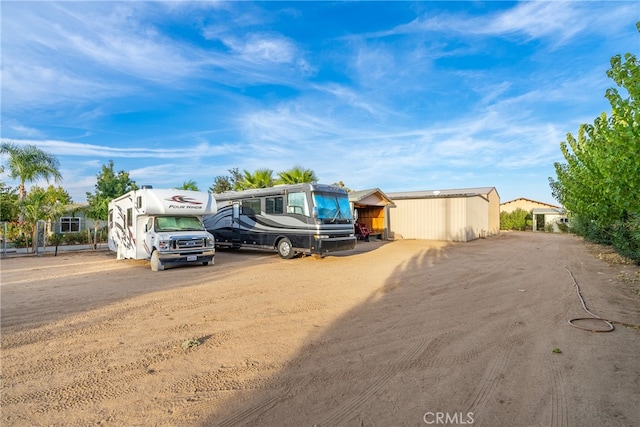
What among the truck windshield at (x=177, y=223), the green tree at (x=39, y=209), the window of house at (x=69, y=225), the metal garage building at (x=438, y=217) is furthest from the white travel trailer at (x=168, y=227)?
the window of house at (x=69, y=225)

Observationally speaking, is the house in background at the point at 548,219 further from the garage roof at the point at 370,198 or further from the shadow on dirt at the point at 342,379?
the shadow on dirt at the point at 342,379

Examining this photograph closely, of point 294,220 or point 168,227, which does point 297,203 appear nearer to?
point 294,220

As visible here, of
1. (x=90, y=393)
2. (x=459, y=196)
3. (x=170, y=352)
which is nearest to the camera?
(x=90, y=393)

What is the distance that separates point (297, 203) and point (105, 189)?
17914 millimetres

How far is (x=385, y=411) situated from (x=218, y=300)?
16.1 ft

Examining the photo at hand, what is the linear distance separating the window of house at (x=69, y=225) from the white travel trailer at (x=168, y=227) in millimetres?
19873

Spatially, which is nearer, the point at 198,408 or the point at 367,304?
the point at 198,408

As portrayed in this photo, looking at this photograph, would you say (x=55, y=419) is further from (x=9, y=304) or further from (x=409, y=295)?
(x=409, y=295)

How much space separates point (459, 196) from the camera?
74.4 feet

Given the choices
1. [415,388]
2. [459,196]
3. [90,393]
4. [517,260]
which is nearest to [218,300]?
[90,393]

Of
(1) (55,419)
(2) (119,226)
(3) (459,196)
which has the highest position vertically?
(3) (459,196)

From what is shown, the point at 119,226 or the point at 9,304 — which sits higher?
the point at 119,226

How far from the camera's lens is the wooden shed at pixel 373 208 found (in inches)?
891

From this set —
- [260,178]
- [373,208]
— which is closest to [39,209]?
[260,178]
